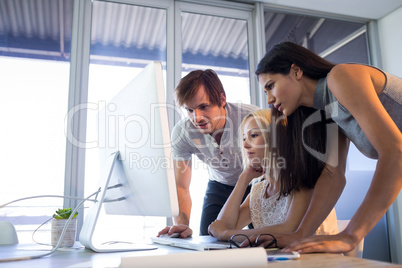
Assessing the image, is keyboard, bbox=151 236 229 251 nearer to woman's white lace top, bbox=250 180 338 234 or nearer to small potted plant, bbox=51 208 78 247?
small potted plant, bbox=51 208 78 247

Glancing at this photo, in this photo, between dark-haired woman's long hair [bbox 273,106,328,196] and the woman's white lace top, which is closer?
dark-haired woman's long hair [bbox 273,106,328,196]

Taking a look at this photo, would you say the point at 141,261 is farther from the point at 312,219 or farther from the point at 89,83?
the point at 89,83

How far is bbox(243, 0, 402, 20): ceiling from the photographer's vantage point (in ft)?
10.1

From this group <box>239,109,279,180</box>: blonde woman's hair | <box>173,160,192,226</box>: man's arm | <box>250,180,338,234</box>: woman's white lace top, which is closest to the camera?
<box>250,180,338,234</box>: woman's white lace top

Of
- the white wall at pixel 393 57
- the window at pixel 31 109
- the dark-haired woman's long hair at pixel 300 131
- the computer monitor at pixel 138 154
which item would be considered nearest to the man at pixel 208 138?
the dark-haired woman's long hair at pixel 300 131

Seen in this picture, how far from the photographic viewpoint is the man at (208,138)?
1857 mm

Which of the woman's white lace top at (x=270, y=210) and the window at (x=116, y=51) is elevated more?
the window at (x=116, y=51)

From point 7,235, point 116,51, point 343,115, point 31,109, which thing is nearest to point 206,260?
point 343,115

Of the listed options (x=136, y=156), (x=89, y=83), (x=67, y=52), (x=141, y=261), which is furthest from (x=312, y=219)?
(x=67, y=52)

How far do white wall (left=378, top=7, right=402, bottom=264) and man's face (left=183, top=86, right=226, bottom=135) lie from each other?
2037 millimetres

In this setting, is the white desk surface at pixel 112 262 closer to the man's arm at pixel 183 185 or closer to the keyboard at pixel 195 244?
the keyboard at pixel 195 244

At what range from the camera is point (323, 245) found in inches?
30.7

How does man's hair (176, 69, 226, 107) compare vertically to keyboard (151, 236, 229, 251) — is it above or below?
above

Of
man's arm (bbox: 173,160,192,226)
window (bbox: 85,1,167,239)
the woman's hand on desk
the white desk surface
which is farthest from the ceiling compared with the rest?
the white desk surface
